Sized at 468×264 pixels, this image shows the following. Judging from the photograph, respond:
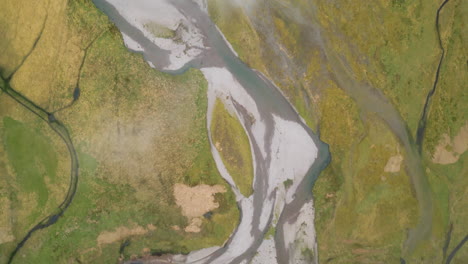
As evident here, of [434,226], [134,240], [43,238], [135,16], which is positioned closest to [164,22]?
[135,16]

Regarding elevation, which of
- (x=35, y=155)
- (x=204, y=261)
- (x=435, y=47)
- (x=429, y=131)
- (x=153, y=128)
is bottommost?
(x=204, y=261)

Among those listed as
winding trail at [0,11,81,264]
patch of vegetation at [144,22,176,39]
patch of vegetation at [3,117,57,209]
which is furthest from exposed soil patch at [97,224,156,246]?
patch of vegetation at [144,22,176,39]

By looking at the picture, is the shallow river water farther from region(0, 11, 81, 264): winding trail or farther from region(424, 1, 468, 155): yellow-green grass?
region(424, 1, 468, 155): yellow-green grass

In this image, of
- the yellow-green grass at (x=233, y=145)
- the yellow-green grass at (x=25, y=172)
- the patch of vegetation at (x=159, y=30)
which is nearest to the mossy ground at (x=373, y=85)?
the patch of vegetation at (x=159, y=30)

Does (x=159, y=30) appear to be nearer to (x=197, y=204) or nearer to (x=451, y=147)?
(x=197, y=204)

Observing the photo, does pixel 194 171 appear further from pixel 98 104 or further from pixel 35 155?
pixel 35 155

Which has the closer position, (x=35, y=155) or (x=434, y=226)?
(x=35, y=155)
